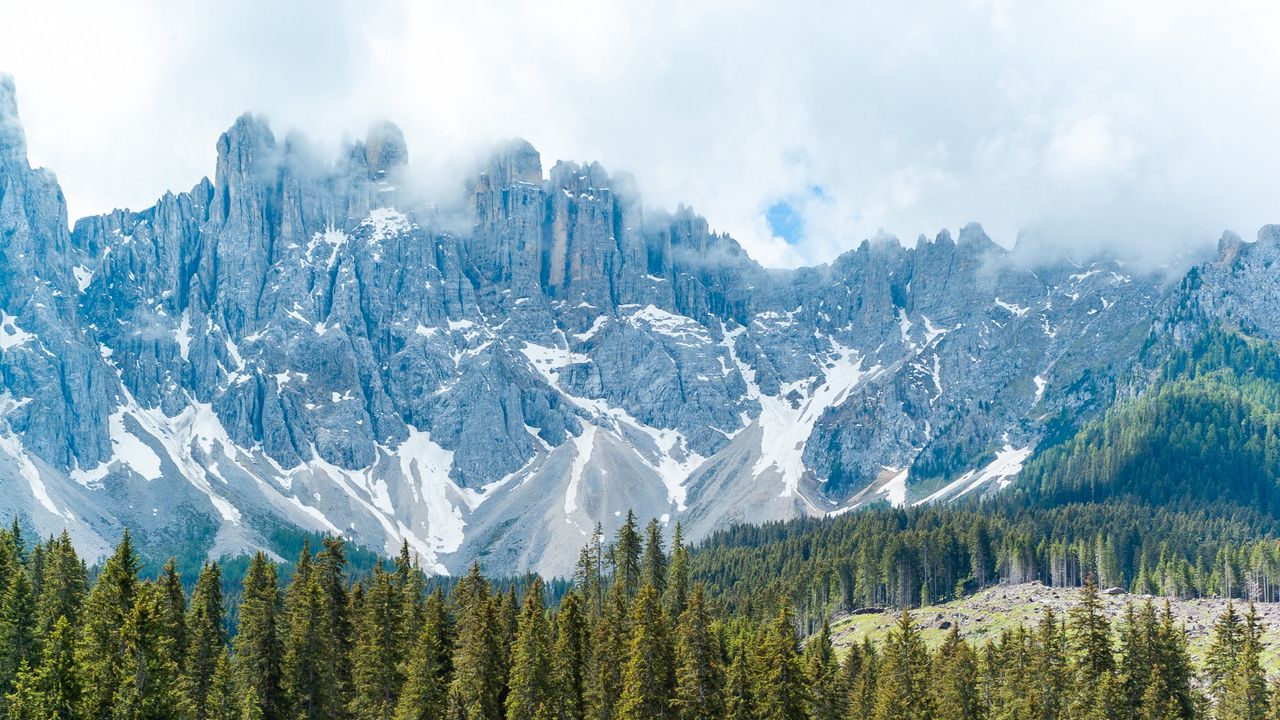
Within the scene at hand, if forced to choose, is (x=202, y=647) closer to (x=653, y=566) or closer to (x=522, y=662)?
(x=522, y=662)

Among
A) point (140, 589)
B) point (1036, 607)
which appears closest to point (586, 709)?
point (140, 589)

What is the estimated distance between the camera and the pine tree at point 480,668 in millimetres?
60250

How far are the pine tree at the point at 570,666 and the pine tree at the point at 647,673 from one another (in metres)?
3.90

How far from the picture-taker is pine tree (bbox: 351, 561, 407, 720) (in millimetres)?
65375

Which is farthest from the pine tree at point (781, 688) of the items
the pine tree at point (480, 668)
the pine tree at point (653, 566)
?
the pine tree at point (653, 566)

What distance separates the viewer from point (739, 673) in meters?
57.7

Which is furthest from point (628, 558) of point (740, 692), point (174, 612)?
point (174, 612)

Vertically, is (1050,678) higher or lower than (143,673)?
lower

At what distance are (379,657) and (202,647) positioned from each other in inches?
411

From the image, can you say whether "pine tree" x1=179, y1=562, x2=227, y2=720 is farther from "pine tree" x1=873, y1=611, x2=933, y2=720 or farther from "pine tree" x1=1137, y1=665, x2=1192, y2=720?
"pine tree" x1=1137, y1=665, x2=1192, y2=720

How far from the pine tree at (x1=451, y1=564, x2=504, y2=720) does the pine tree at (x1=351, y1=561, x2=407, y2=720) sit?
17.2 ft

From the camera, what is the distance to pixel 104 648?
48.6 m

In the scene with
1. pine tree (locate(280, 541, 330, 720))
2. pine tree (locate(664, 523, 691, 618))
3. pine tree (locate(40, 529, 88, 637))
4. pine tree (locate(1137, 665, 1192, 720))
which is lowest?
pine tree (locate(1137, 665, 1192, 720))

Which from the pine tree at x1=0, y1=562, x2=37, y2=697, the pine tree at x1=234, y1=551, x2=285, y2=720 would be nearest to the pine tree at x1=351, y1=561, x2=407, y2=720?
the pine tree at x1=234, y1=551, x2=285, y2=720
